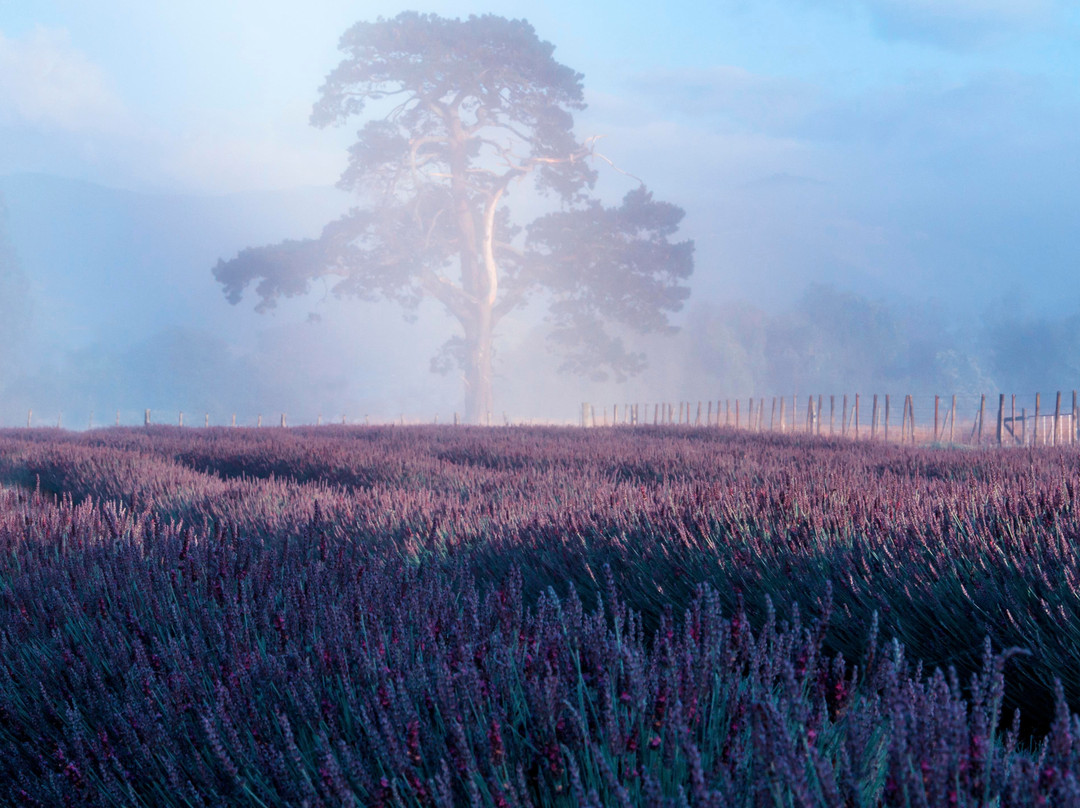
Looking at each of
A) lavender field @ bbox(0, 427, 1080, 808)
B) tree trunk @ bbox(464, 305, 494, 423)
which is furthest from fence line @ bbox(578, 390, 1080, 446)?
lavender field @ bbox(0, 427, 1080, 808)

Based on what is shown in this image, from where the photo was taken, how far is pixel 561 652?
1591 mm

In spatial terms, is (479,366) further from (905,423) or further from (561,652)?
(561,652)

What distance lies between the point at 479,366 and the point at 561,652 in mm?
25353

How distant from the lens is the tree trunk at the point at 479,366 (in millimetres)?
26734

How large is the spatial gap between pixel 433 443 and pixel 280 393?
62.6m

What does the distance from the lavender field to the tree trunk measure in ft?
70.3

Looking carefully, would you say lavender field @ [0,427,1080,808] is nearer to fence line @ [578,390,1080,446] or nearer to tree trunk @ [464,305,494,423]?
fence line @ [578,390,1080,446]

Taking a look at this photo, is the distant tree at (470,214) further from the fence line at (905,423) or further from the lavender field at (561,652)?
the lavender field at (561,652)

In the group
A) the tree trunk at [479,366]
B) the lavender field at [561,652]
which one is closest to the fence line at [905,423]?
the tree trunk at [479,366]

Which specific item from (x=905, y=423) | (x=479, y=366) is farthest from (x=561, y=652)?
(x=479, y=366)

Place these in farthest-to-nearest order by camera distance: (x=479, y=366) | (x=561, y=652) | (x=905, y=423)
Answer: (x=479, y=366) → (x=905, y=423) → (x=561, y=652)

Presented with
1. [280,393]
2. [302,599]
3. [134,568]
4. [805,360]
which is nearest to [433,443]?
[134,568]

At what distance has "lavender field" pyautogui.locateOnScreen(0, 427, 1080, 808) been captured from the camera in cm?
111

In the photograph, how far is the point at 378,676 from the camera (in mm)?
1553
